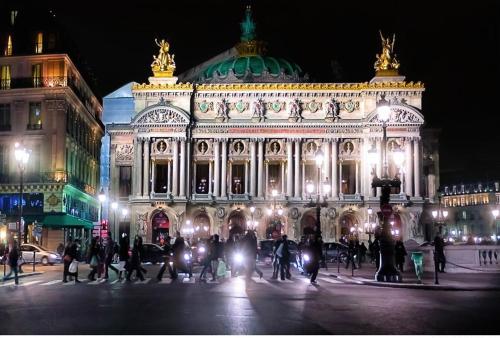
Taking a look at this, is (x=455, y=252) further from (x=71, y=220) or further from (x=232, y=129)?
(x=232, y=129)

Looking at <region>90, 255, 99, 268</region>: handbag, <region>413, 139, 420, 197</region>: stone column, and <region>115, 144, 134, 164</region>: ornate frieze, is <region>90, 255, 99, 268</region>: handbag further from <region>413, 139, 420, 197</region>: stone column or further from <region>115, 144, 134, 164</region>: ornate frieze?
<region>115, 144, 134, 164</region>: ornate frieze

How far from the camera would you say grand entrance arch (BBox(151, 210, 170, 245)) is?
81938 millimetres

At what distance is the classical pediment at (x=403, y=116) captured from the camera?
8169 centimetres

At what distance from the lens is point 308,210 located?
8169 centimetres

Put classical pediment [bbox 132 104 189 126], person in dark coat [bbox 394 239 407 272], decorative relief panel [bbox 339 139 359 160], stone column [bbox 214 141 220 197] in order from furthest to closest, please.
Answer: decorative relief panel [bbox 339 139 359 160]
stone column [bbox 214 141 220 197]
classical pediment [bbox 132 104 189 126]
person in dark coat [bbox 394 239 407 272]

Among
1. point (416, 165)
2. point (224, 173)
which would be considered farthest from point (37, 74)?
point (416, 165)

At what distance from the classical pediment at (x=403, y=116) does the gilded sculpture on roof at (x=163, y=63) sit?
22.8m

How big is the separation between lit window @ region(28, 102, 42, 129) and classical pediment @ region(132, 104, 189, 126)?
15.7m

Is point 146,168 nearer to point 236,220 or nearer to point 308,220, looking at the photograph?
point 236,220

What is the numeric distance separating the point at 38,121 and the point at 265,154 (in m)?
26.0

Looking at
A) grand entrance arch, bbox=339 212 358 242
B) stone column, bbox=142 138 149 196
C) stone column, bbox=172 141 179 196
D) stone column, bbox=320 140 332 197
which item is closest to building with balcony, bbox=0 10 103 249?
stone column, bbox=142 138 149 196

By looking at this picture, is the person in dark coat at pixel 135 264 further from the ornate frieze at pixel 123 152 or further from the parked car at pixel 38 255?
the ornate frieze at pixel 123 152

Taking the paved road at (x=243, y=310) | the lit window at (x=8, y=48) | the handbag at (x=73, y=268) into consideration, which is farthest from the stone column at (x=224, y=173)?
the paved road at (x=243, y=310)

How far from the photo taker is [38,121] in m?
67.8
